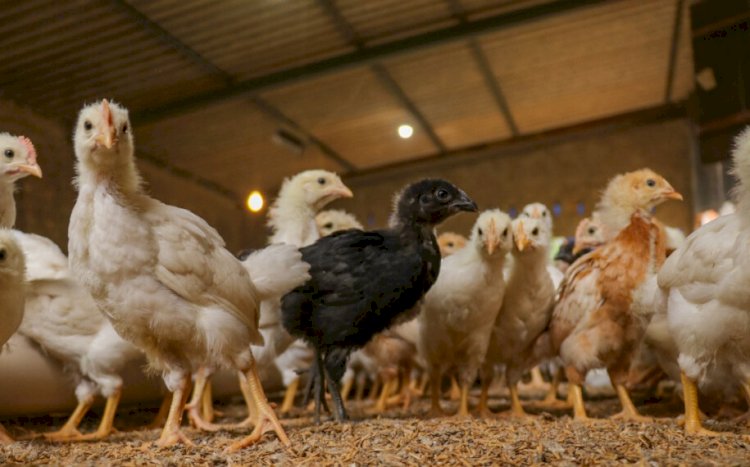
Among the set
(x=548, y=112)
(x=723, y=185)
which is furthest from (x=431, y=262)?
(x=548, y=112)

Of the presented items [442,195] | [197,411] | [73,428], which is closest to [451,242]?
[442,195]

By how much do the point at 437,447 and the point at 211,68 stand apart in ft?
11.1

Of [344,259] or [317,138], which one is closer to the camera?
[344,259]

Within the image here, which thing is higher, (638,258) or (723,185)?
(723,185)

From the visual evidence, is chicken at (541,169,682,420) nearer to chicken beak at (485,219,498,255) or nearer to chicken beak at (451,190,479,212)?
chicken beak at (485,219,498,255)

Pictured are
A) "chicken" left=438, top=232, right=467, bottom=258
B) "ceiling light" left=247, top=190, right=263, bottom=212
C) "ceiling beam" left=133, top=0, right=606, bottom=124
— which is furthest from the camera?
"ceiling beam" left=133, top=0, right=606, bottom=124

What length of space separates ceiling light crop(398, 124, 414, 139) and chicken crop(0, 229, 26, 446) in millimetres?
4315

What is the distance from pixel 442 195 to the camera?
3633mm

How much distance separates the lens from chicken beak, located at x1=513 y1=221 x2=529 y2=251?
3.82 metres

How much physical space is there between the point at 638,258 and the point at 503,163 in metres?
3.60

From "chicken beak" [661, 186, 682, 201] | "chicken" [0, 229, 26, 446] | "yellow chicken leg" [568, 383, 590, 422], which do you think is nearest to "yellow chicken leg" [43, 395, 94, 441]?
"chicken" [0, 229, 26, 446]

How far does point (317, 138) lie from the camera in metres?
5.99

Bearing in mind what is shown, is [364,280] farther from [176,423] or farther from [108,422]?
[108,422]

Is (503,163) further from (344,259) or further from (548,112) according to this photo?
(344,259)
